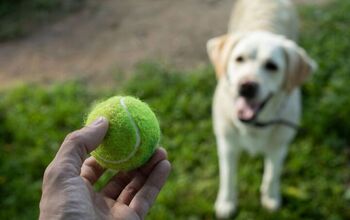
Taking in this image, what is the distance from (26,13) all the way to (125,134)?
4.05m

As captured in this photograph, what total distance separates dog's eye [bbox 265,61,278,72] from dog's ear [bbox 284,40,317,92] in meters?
0.10

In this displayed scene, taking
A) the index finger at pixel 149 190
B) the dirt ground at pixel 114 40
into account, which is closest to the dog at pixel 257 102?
the index finger at pixel 149 190

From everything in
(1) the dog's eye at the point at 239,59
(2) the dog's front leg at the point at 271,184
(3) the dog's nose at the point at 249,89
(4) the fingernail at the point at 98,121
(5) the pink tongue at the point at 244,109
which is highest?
(4) the fingernail at the point at 98,121

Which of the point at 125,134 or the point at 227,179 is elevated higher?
the point at 125,134

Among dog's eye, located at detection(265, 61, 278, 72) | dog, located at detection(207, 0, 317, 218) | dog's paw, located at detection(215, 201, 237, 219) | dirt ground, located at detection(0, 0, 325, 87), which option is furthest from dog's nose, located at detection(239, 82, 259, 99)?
dirt ground, located at detection(0, 0, 325, 87)

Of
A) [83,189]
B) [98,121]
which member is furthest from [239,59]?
[83,189]

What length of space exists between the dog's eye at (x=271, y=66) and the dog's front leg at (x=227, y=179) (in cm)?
51

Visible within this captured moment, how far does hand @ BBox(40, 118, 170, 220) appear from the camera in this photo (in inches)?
62.9

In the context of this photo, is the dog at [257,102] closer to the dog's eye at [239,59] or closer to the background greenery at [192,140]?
the dog's eye at [239,59]

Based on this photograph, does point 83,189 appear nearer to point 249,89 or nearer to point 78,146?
point 78,146

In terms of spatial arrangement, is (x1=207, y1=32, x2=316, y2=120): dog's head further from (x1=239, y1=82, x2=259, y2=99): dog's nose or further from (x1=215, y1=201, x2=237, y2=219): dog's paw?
(x1=215, y1=201, x2=237, y2=219): dog's paw

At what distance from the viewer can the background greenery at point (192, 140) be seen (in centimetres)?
323

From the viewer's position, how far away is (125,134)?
5.64 ft

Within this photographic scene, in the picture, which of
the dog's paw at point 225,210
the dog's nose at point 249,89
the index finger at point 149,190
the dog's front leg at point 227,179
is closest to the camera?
the index finger at point 149,190
